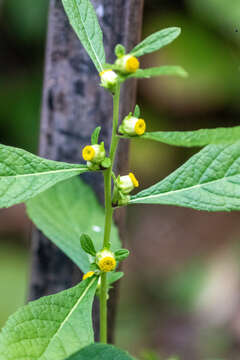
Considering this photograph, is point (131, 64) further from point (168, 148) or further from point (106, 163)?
point (168, 148)

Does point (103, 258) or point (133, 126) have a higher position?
point (133, 126)

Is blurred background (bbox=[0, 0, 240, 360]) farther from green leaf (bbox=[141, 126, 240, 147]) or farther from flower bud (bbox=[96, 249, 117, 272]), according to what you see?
green leaf (bbox=[141, 126, 240, 147])

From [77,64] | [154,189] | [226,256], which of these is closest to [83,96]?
[77,64]

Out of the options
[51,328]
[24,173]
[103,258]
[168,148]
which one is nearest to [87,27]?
[24,173]

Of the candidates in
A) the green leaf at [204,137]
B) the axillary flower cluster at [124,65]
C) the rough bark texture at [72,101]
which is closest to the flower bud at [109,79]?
the axillary flower cluster at [124,65]

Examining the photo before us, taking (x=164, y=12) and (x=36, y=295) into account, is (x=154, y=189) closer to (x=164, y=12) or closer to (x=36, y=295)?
(x=36, y=295)
